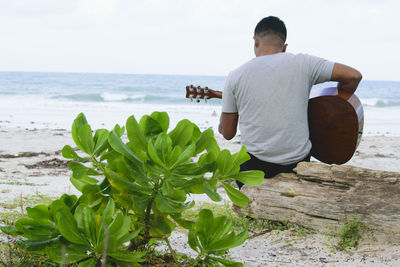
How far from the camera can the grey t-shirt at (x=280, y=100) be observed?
337cm

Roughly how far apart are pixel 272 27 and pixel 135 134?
2.37 m

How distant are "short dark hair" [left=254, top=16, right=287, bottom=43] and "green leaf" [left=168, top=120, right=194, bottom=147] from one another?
2231 mm

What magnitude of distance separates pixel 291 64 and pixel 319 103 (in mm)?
493

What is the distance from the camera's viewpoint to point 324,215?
303 centimetres

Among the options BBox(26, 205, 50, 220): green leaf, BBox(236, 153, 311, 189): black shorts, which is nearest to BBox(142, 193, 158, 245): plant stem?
BBox(26, 205, 50, 220): green leaf

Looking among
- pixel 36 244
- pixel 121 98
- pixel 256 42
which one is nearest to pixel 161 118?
pixel 36 244

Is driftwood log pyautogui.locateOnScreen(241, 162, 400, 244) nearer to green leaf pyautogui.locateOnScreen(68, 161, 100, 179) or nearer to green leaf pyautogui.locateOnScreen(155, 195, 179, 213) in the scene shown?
green leaf pyautogui.locateOnScreen(155, 195, 179, 213)

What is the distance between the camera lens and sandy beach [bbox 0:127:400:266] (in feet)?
8.36

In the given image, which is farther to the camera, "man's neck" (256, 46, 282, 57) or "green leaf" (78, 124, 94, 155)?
"man's neck" (256, 46, 282, 57)

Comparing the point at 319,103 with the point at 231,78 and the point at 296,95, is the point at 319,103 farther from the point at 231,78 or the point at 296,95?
the point at 231,78

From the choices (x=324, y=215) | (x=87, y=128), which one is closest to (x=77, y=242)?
(x=87, y=128)

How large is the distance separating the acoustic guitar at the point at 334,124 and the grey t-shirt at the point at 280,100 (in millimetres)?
246

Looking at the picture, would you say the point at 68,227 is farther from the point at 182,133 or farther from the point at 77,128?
the point at 182,133

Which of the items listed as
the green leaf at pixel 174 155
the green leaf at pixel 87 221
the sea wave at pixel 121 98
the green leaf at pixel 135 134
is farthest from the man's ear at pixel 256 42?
the sea wave at pixel 121 98
